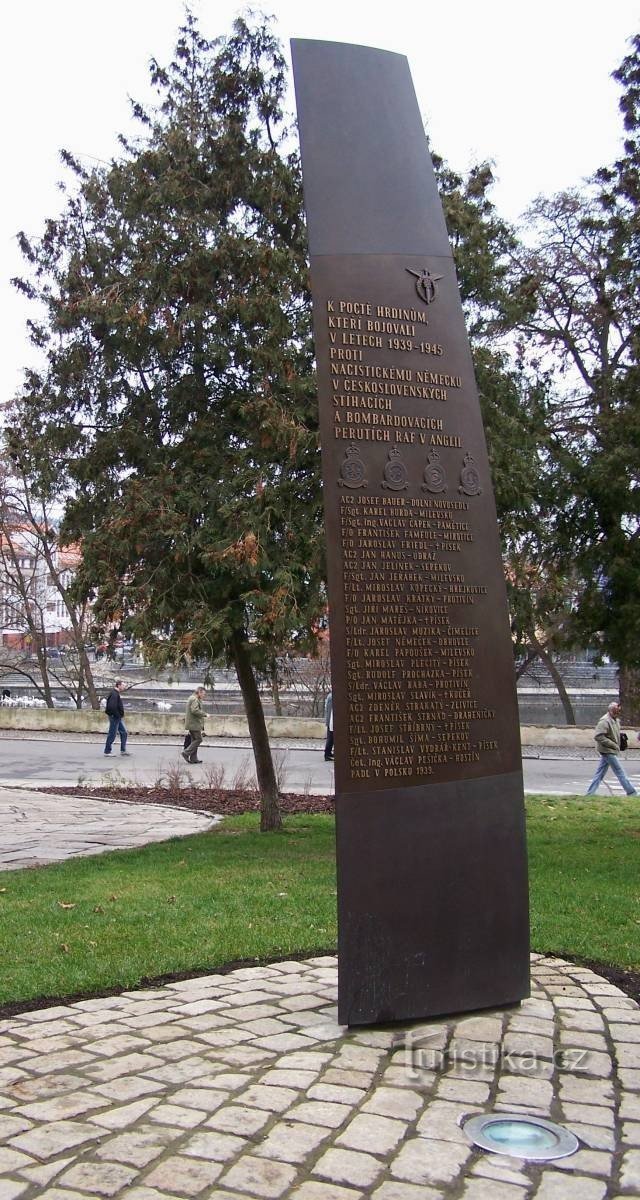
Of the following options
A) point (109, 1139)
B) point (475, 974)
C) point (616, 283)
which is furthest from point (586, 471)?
point (109, 1139)

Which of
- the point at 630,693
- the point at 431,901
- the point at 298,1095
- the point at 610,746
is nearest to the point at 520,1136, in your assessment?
the point at 298,1095

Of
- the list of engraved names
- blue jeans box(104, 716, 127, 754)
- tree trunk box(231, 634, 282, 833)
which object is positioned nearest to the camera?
the list of engraved names

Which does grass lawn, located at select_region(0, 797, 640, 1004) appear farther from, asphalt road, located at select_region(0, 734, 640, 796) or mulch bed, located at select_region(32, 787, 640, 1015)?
asphalt road, located at select_region(0, 734, 640, 796)

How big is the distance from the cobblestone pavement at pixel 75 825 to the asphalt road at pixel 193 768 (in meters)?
2.14

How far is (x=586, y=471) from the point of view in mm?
10961

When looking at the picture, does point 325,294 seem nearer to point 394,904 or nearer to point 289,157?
point 394,904

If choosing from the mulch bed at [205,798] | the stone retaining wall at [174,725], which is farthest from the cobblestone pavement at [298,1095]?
the stone retaining wall at [174,725]

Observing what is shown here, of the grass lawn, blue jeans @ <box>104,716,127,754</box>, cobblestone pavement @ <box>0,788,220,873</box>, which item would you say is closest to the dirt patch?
cobblestone pavement @ <box>0,788,220,873</box>

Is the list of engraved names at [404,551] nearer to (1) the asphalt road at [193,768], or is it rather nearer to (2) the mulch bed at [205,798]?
(2) the mulch bed at [205,798]

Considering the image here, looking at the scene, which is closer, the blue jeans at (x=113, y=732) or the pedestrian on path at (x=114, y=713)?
the pedestrian on path at (x=114, y=713)

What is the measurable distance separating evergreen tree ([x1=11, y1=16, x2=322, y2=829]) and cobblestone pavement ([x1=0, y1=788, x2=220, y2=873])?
178cm

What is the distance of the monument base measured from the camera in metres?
5.18

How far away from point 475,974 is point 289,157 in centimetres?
880

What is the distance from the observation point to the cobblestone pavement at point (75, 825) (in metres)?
11.4
